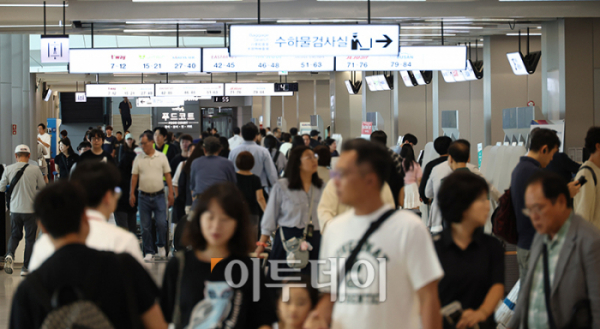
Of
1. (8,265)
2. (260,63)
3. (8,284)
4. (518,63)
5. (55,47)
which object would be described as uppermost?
(518,63)

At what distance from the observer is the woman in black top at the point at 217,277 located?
210cm

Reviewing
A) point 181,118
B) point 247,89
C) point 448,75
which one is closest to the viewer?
point 448,75

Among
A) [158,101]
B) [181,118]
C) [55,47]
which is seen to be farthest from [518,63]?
[181,118]

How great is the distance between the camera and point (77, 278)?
182 cm

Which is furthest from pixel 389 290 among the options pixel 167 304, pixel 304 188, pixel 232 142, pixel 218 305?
pixel 232 142

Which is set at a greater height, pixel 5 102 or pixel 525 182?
pixel 5 102

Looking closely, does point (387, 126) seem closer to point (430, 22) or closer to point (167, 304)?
point (430, 22)

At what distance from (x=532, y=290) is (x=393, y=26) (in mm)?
5039

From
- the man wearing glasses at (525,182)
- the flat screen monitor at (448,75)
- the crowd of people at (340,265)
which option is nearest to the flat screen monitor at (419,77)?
the flat screen monitor at (448,75)

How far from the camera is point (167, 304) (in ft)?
7.04

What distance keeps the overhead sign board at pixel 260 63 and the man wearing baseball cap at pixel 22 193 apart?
2.87m

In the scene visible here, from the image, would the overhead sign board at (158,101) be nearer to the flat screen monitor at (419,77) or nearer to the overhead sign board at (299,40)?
the flat screen monitor at (419,77)

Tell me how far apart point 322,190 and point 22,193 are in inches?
163

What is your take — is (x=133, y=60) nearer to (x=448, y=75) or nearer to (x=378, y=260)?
(x=448, y=75)
